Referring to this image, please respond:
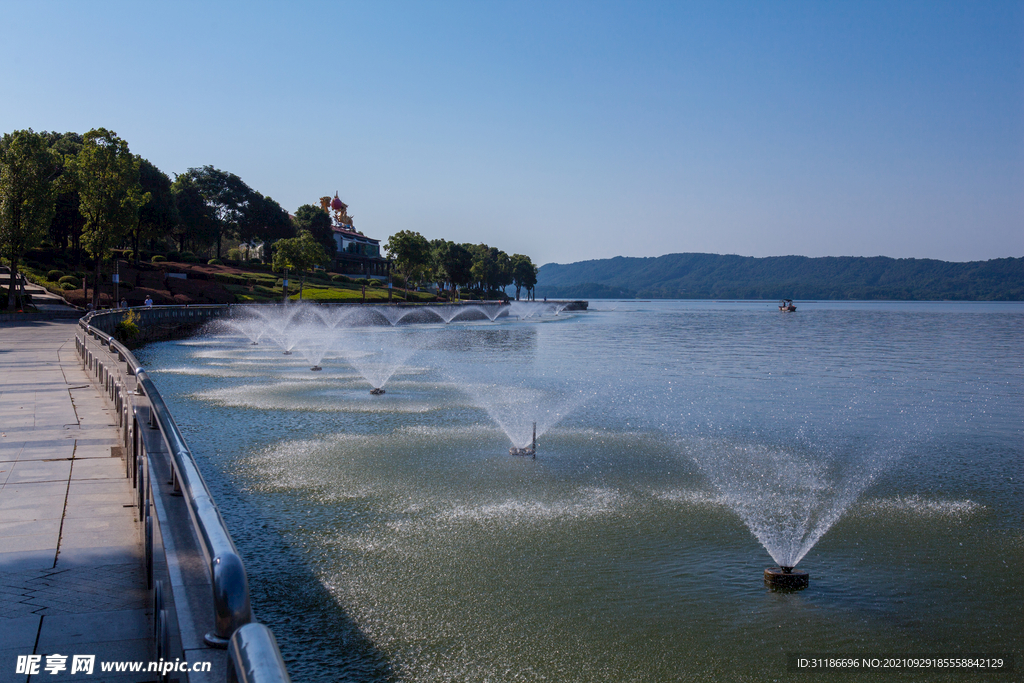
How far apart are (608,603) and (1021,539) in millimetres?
7380

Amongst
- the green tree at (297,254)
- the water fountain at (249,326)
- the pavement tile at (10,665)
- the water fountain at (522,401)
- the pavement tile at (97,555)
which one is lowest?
the water fountain at (522,401)

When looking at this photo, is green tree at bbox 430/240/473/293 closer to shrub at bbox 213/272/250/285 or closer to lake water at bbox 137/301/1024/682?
shrub at bbox 213/272/250/285

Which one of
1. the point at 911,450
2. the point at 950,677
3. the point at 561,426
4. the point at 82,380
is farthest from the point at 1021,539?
the point at 82,380

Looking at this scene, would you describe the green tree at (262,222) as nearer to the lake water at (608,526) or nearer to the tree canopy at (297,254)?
the tree canopy at (297,254)

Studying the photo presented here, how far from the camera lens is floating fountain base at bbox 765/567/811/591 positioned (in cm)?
955

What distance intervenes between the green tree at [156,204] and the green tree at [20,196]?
35634 millimetres

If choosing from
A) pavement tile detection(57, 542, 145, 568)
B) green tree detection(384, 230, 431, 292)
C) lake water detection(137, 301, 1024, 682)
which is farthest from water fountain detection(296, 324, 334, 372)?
green tree detection(384, 230, 431, 292)

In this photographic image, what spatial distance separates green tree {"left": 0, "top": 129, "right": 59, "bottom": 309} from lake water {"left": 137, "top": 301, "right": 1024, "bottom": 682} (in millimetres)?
33512

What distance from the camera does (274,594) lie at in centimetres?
921

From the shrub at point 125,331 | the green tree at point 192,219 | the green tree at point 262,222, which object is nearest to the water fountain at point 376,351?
the shrub at point 125,331

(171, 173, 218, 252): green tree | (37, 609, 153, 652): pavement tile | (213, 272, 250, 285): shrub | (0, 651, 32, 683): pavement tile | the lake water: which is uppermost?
(171, 173, 218, 252): green tree

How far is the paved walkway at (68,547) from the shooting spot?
→ 5.69m

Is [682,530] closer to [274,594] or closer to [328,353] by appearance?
[274,594]

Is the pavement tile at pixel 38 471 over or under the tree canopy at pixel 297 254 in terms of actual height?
under
